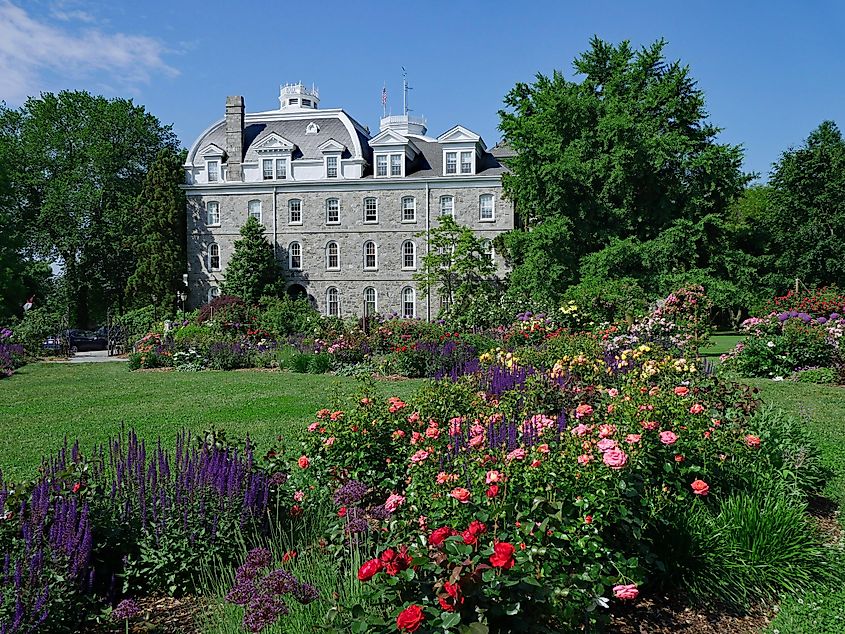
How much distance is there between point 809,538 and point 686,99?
2624 cm

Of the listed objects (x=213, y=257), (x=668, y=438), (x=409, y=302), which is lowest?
(x=668, y=438)

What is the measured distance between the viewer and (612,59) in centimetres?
2712

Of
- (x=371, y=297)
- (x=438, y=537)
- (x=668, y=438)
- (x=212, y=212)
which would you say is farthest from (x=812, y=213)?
(x=438, y=537)

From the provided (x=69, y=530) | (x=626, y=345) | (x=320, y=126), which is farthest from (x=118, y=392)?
(x=320, y=126)

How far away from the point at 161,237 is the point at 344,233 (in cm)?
1005

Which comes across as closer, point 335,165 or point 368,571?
point 368,571

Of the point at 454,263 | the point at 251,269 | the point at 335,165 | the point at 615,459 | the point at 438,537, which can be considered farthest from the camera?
the point at 335,165

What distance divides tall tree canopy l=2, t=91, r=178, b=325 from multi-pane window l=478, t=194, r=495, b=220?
63.0ft

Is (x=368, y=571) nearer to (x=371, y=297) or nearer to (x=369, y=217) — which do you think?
(x=371, y=297)

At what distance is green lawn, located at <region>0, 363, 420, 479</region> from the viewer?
8.17 metres

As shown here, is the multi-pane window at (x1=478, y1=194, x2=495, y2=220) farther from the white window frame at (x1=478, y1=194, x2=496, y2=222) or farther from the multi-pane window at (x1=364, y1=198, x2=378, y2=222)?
the multi-pane window at (x1=364, y1=198, x2=378, y2=222)

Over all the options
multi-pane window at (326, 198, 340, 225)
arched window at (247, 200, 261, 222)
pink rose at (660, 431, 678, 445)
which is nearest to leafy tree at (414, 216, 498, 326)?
multi-pane window at (326, 198, 340, 225)

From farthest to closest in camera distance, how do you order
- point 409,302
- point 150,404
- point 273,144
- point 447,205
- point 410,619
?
1. point 273,144
2. point 409,302
3. point 447,205
4. point 150,404
5. point 410,619

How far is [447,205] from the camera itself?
1379 inches
